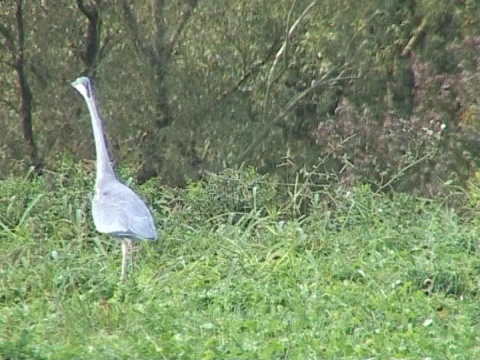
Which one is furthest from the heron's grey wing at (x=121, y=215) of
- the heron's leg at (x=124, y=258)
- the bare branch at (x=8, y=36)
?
the bare branch at (x=8, y=36)

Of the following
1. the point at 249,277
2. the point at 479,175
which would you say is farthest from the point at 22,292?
the point at 479,175

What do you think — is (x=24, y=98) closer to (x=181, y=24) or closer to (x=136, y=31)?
(x=136, y=31)

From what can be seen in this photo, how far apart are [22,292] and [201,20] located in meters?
8.29

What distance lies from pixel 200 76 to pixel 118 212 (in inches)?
290

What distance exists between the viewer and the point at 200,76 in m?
15.3

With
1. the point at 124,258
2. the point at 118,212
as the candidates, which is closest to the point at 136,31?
the point at 118,212

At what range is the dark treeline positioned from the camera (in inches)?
579

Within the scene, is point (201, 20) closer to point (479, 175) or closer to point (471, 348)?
point (479, 175)

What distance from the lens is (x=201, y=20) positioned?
15.2m

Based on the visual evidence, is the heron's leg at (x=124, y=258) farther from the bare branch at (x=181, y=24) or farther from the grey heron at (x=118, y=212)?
the bare branch at (x=181, y=24)

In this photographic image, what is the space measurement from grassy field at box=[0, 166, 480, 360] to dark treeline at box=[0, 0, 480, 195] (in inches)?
167

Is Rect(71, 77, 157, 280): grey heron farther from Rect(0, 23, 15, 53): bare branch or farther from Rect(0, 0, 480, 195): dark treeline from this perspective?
Rect(0, 23, 15, 53): bare branch

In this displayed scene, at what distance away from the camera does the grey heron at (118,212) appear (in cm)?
797

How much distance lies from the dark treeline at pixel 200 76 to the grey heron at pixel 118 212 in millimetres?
5796
